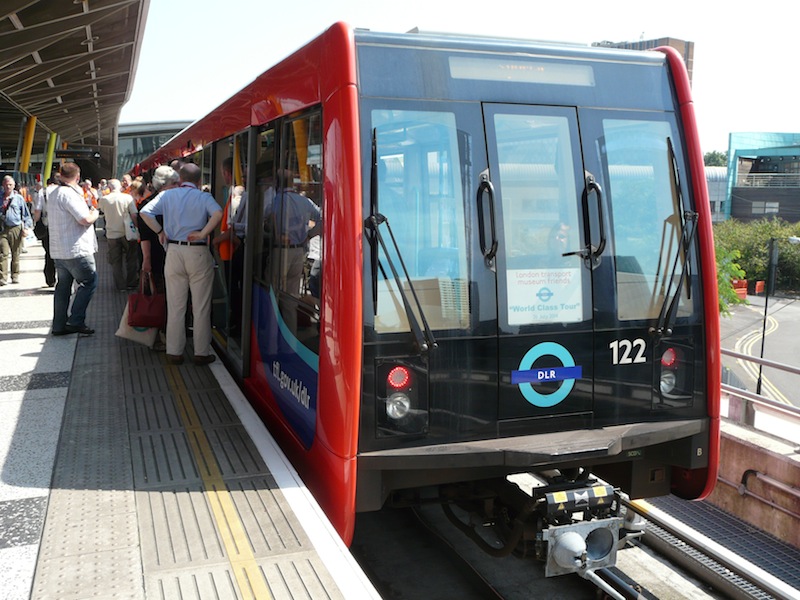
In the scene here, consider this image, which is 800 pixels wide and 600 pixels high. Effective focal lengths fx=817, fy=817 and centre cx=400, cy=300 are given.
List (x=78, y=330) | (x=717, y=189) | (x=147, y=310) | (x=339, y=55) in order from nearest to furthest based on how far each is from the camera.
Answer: (x=339, y=55) < (x=147, y=310) < (x=78, y=330) < (x=717, y=189)

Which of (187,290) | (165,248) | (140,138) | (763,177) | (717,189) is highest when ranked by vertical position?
(140,138)

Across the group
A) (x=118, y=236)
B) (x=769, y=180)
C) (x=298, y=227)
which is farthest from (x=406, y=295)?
(x=769, y=180)

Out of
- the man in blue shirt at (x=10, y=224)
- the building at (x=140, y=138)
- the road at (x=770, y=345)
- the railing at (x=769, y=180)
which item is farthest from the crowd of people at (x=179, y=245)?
the railing at (x=769, y=180)

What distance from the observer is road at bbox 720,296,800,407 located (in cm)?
3206

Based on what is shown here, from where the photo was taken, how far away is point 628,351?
4.45 m

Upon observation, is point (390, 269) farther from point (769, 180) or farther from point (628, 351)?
point (769, 180)

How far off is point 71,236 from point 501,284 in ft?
17.1

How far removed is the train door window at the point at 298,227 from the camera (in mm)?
4457

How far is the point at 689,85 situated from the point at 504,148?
51.3 inches

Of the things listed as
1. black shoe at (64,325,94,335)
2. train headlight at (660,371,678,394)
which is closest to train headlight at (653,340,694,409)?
train headlight at (660,371,678,394)

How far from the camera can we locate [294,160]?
16.3 feet

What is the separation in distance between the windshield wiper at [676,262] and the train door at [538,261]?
1.47 feet

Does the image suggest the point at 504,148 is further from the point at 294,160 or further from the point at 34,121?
the point at 34,121

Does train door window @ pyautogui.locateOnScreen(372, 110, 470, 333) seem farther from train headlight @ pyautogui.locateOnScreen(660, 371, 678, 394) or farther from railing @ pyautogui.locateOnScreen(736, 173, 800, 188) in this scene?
railing @ pyautogui.locateOnScreen(736, 173, 800, 188)
